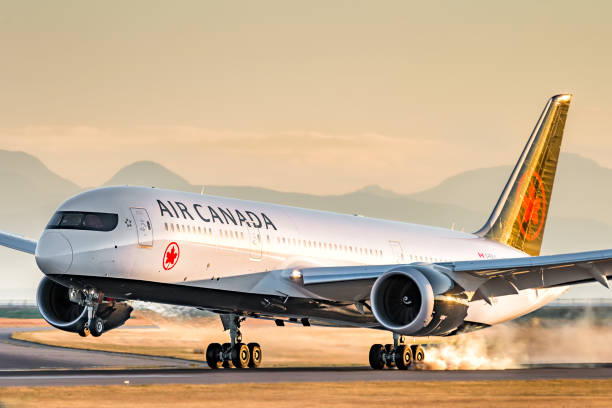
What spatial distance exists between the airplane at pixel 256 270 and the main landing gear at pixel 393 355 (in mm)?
33

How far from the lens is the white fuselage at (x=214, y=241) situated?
31000 millimetres

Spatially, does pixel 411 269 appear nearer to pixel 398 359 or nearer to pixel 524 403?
pixel 398 359

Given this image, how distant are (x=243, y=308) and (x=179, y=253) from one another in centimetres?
372

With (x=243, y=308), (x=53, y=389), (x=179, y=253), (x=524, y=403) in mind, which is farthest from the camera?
(x=243, y=308)

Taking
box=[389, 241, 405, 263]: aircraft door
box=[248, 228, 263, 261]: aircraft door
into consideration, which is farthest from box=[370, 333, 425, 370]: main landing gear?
box=[248, 228, 263, 261]: aircraft door

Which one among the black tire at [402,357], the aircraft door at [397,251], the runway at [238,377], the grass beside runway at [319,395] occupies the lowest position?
the grass beside runway at [319,395]

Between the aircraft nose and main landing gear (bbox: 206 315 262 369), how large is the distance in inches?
326

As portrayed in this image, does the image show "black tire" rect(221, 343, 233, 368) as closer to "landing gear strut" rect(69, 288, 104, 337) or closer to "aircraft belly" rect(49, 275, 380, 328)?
"aircraft belly" rect(49, 275, 380, 328)

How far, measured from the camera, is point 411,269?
1337 inches

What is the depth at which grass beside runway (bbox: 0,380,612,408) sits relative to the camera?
23.0 meters

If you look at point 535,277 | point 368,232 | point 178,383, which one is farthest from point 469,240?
point 178,383

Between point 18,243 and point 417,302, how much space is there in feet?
47.8

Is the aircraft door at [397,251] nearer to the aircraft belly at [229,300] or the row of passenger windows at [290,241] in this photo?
the row of passenger windows at [290,241]

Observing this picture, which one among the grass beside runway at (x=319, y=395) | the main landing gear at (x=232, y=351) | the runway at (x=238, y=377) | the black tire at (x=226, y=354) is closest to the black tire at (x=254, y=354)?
the main landing gear at (x=232, y=351)
